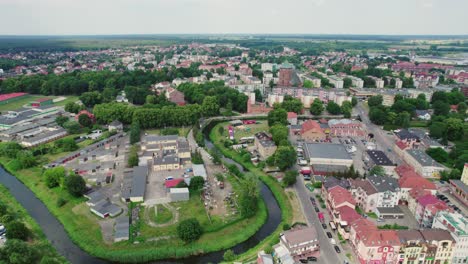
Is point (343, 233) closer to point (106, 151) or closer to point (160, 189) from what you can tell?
point (160, 189)

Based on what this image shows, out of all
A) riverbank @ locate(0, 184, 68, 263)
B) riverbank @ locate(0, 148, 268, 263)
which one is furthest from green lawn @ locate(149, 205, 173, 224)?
riverbank @ locate(0, 184, 68, 263)

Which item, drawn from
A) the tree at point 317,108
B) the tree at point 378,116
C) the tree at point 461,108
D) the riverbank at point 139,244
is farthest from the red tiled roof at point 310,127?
the tree at point 461,108

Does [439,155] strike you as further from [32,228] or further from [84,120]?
[84,120]

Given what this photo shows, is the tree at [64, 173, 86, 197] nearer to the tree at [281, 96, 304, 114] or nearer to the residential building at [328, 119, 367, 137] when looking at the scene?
the residential building at [328, 119, 367, 137]

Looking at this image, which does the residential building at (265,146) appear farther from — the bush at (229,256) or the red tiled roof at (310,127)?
the bush at (229,256)

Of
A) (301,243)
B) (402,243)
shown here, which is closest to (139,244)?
(301,243)

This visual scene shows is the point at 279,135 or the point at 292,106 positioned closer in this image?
the point at 279,135
